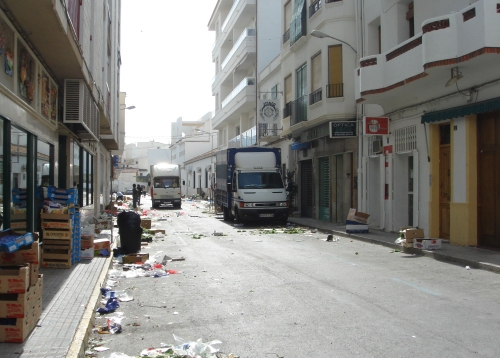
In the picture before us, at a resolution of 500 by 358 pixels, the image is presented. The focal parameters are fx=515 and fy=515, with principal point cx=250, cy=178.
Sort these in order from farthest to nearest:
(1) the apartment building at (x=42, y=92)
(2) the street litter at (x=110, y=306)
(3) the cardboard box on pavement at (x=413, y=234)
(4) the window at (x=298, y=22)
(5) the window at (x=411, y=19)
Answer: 1. (4) the window at (x=298, y=22)
2. (5) the window at (x=411, y=19)
3. (3) the cardboard box on pavement at (x=413, y=234)
4. (1) the apartment building at (x=42, y=92)
5. (2) the street litter at (x=110, y=306)

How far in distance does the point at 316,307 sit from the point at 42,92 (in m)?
7.34

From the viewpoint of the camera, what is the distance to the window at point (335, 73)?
20.8 m

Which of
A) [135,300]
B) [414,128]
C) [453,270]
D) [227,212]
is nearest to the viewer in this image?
[135,300]

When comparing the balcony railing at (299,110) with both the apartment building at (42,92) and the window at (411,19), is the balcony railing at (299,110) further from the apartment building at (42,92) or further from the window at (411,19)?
the apartment building at (42,92)

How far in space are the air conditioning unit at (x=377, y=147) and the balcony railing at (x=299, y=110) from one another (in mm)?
5321

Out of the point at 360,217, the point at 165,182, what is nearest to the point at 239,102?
the point at 165,182

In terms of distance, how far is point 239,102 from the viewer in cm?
3794

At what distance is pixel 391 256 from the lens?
1282cm

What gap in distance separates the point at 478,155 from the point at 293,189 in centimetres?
1316

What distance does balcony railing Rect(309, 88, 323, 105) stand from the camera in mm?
21750

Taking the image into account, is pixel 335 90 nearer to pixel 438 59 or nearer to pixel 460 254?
pixel 438 59

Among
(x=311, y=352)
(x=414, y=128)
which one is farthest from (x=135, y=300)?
(x=414, y=128)

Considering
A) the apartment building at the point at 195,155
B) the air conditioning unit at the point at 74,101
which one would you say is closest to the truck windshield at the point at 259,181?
the air conditioning unit at the point at 74,101

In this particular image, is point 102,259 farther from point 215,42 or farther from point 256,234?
point 215,42
